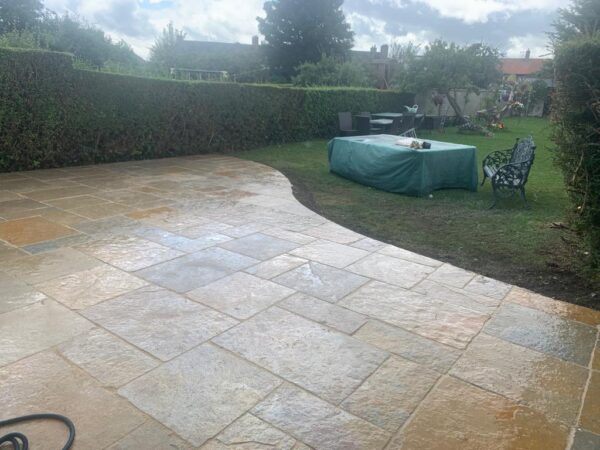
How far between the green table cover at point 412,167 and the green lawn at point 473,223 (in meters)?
0.16

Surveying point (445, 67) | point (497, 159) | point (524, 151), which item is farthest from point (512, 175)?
point (445, 67)

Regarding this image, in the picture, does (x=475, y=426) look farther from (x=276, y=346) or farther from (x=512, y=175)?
(x=512, y=175)

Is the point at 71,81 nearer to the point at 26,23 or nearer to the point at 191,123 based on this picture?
the point at 191,123

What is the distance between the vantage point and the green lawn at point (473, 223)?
3598mm

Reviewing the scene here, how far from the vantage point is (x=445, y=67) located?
16359mm

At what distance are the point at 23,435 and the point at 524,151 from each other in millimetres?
6206

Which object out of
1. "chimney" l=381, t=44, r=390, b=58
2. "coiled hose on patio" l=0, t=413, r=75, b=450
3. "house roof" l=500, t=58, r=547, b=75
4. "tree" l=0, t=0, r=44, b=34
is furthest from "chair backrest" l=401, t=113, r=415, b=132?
"house roof" l=500, t=58, r=547, b=75

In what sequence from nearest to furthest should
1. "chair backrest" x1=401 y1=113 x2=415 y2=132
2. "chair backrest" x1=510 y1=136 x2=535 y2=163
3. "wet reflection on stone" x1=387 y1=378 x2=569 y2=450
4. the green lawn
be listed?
"wet reflection on stone" x1=387 y1=378 x2=569 y2=450
the green lawn
"chair backrest" x1=510 y1=136 x2=535 y2=163
"chair backrest" x1=401 y1=113 x2=415 y2=132

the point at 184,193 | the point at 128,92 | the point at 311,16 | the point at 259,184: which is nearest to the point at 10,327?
the point at 184,193

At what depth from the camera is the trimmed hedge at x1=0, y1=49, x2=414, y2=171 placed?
655 cm

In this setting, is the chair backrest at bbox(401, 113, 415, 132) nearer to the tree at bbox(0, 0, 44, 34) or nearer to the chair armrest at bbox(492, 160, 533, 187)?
the chair armrest at bbox(492, 160, 533, 187)

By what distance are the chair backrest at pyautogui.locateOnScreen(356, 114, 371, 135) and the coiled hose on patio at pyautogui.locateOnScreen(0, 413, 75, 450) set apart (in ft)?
38.9

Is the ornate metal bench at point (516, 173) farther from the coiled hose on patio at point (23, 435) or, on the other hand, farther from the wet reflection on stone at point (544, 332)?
the coiled hose on patio at point (23, 435)

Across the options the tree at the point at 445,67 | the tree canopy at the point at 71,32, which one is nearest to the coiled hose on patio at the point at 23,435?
the tree canopy at the point at 71,32
